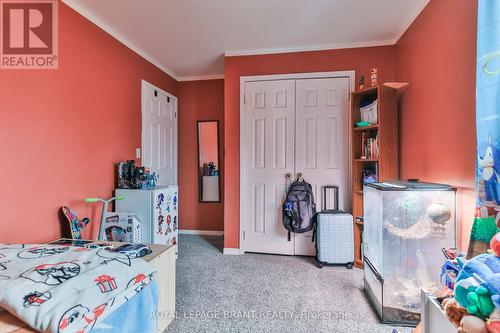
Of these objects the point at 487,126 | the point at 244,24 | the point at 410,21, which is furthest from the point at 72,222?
the point at 410,21

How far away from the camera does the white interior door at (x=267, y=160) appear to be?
2.93 meters

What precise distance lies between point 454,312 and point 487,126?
81 centimetres

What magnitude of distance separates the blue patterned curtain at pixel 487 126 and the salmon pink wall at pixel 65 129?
2.70 m

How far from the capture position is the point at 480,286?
2.55 ft

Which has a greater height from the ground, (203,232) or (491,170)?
(491,170)

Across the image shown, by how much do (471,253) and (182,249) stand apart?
113 inches

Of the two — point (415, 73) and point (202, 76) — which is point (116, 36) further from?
point (415, 73)

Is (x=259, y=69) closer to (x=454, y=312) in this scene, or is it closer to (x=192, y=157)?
(x=192, y=157)

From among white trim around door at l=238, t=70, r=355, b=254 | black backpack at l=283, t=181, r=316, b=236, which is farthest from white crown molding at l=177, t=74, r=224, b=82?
black backpack at l=283, t=181, r=316, b=236

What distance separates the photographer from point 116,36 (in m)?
2.54

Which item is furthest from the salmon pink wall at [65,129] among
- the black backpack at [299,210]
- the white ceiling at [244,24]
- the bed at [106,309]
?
the black backpack at [299,210]

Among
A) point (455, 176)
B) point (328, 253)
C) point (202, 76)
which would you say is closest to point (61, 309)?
point (455, 176)

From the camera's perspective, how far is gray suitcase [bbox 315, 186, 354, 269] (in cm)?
259

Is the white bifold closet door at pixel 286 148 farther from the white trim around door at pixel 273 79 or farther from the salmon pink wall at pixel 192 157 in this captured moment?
the salmon pink wall at pixel 192 157
